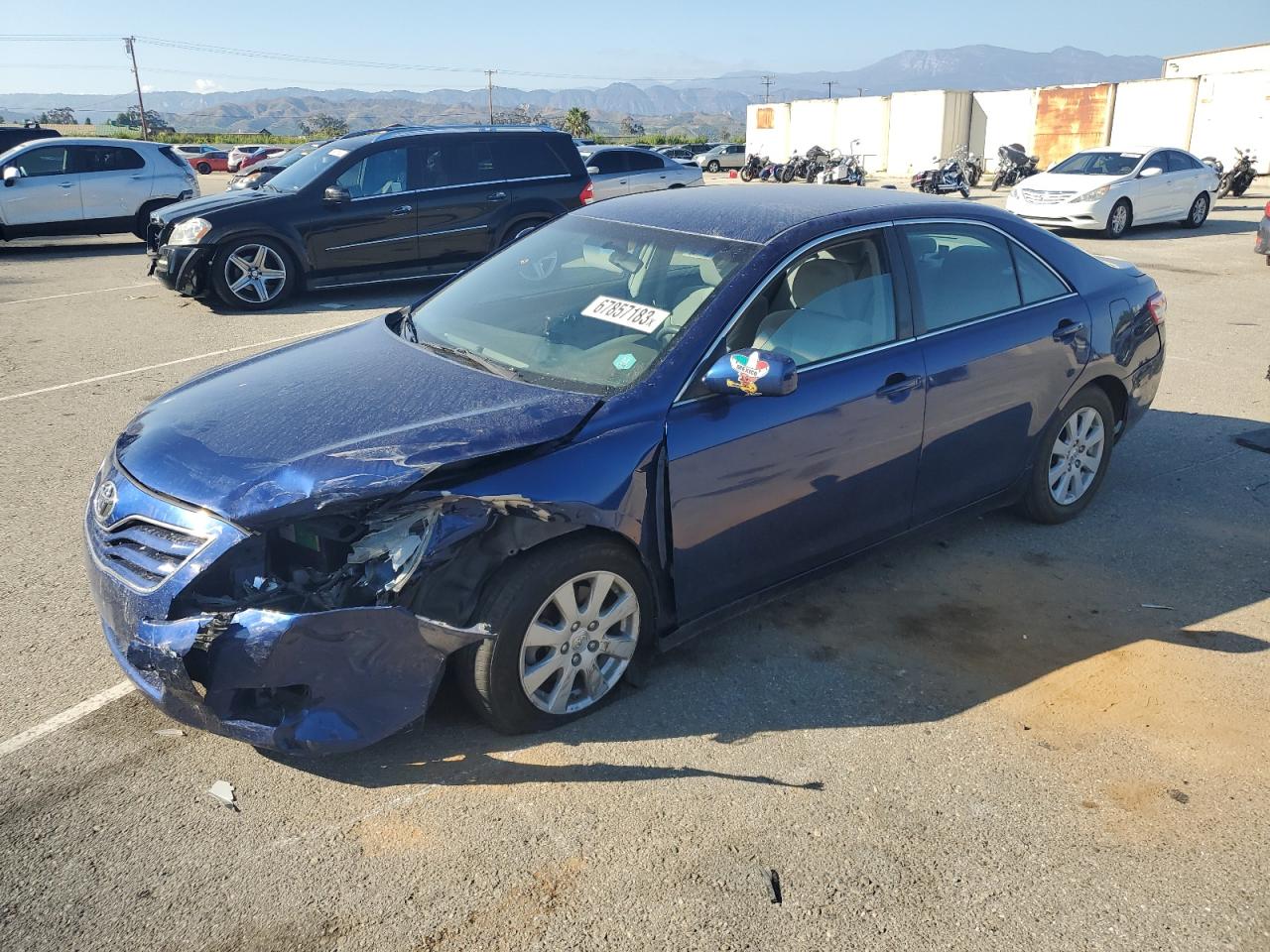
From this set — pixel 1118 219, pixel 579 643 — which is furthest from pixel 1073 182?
pixel 579 643

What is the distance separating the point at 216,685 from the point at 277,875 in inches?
22.1

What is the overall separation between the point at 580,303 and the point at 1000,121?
1571 inches

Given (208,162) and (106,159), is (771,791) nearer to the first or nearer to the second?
(106,159)

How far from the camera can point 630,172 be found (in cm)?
1553

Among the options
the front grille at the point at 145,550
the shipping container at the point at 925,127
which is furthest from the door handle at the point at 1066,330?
the shipping container at the point at 925,127

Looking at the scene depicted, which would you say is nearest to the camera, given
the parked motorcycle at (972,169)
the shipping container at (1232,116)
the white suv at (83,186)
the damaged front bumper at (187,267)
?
the damaged front bumper at (187,267)

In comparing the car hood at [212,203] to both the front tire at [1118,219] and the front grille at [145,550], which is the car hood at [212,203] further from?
the front tire at [1118,219]

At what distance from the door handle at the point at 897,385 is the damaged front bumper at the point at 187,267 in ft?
27.6

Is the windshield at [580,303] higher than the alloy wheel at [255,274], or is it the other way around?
the windshield at [580,303]

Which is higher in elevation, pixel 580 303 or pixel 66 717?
pixel 580 303

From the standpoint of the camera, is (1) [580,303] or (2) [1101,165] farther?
(2) [1101,165]

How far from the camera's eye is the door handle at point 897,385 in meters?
3.90

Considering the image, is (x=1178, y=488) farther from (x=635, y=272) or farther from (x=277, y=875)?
(x=277, y=875)

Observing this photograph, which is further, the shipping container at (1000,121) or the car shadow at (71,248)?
the shipping container at (1000,121)
